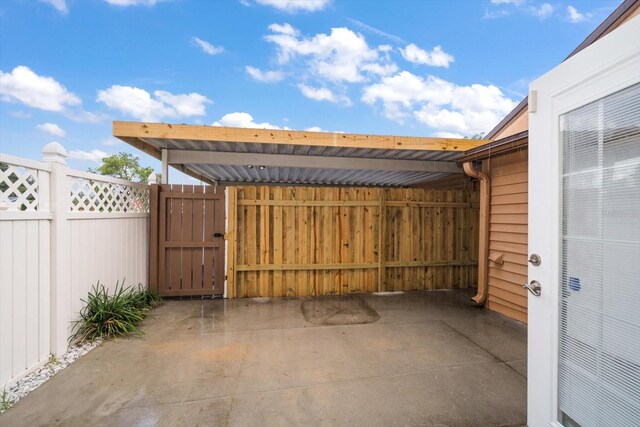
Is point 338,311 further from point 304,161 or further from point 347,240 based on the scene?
point 304,161

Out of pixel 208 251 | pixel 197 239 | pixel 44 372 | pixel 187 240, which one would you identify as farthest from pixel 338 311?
pixel 44 372

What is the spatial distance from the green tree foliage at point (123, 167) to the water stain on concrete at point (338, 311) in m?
20.2

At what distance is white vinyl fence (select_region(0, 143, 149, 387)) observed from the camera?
6.58ft

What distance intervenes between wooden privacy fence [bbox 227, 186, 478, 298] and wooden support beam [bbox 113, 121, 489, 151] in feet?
3.03

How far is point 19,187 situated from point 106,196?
1205 millimetres

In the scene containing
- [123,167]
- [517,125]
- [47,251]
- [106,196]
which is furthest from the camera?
[123,167]

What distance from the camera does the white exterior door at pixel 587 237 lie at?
1.12m

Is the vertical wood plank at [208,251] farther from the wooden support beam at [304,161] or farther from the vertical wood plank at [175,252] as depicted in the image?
the wooden support beam at [304,161]

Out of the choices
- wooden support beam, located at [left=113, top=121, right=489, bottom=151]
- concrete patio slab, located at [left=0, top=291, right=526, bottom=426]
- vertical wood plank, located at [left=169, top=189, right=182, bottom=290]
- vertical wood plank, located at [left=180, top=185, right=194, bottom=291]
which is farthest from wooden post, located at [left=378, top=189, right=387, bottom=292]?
vertical wood plank, located at [left=169, top=189, right=182, bottom=290]

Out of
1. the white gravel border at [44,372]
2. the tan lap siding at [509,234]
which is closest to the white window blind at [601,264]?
the tan lap siding at [509,234]

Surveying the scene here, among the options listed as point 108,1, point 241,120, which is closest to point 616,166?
point 108,1

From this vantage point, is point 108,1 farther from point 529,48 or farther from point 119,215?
point 529,48

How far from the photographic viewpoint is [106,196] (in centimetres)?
335

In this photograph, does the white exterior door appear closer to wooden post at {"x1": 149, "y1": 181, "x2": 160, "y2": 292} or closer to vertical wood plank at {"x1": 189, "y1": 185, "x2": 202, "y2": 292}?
vertical wood plank at {"x1": 189, "y1": 185, "x2": 202, "y2": 292}
